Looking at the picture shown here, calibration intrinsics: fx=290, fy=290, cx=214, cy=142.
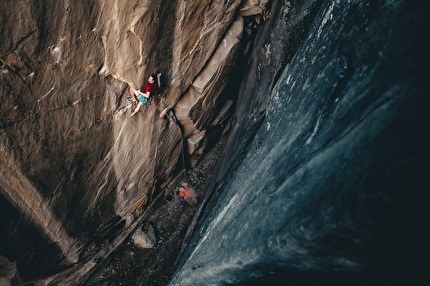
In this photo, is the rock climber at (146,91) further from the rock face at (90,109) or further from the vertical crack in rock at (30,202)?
the vertical crack in rock at (30,202)

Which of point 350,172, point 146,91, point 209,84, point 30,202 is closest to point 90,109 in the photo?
point 146,91

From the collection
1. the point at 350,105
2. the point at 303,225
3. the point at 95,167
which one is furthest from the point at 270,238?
the point at 95,167

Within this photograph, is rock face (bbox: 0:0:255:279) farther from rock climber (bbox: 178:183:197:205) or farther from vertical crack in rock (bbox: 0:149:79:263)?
rock climber (bbox: 178:183:197:205)

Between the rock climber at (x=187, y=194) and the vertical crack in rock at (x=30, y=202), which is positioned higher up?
the vertical crack in rock at (x=30, y=202)

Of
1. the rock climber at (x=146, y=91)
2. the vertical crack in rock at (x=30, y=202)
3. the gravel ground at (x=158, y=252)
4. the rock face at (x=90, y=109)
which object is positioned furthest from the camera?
the gravel ground at (x=158, y=252)

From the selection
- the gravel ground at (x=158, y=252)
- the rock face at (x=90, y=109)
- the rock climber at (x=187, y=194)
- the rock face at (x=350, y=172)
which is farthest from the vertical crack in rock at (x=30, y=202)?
the rock climber at (x=187, y=194)

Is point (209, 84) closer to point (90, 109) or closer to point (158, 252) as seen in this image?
point (90, 109)

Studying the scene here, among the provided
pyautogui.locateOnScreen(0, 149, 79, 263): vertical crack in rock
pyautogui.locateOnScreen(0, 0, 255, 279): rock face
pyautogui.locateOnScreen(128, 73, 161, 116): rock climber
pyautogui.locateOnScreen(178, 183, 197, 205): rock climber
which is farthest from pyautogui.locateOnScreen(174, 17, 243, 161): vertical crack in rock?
pyautogui.locateOnScreen(0, 149, 79, 263): vertical crack in rock
